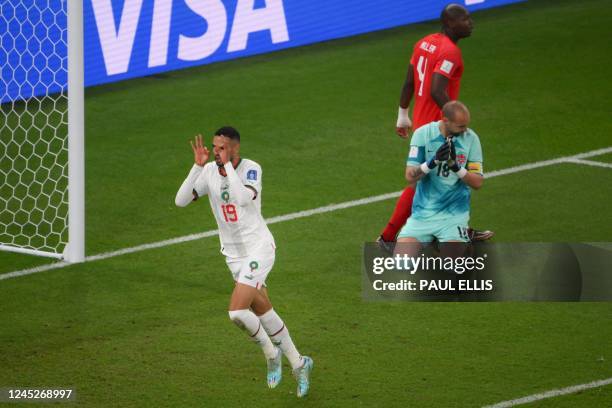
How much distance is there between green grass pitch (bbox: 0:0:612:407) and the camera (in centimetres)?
846

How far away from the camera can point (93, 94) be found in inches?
603

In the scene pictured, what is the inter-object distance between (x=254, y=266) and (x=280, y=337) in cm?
50

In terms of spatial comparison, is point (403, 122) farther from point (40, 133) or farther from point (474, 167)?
point (40, 133)

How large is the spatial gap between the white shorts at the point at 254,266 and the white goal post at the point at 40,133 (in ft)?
9.15

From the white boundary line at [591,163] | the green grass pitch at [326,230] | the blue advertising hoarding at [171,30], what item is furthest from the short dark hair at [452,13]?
the blue advertising hoarding at [171,30]

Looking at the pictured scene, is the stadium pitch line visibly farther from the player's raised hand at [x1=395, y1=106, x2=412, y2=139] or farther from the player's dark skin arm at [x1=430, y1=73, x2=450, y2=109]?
the player's dark skin arm at [x1=430, y1=73, x2=450, y2=109]

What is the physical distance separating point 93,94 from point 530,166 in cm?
549

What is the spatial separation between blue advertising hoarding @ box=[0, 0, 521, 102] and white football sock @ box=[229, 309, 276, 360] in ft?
19.2

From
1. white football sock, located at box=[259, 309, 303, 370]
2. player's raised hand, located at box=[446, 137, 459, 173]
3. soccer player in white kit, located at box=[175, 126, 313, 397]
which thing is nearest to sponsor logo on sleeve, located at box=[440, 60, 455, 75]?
player's raised hand, located at box=[446, 137, 459, 173]

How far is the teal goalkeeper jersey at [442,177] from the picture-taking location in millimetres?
8898

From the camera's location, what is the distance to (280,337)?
820 cm

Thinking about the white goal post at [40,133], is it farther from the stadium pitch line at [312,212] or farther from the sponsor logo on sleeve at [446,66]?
the sponsor logo on sleeve at [446,66]

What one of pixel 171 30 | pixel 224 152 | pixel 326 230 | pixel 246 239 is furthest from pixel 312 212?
pixel 171 30

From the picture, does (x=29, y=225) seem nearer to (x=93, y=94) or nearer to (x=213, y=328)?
(x=213, y=328)
